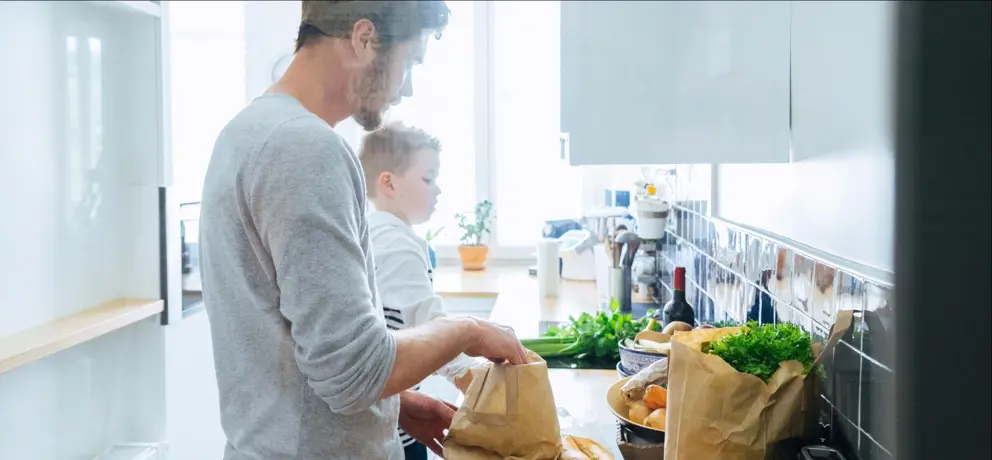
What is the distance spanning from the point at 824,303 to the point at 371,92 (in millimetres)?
587

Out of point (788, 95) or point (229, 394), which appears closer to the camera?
point (229, 394)

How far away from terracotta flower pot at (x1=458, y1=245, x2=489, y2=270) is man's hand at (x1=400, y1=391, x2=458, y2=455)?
230 cm

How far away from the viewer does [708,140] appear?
1265 mm

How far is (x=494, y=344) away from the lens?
3.07ft

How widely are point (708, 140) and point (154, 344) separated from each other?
133 cm

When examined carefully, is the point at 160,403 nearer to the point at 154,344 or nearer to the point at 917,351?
the point at 154,344

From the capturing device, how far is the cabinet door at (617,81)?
49.4 inches

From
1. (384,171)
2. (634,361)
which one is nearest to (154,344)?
(384,171)

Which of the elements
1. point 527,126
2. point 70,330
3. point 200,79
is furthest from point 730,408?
point 527,126

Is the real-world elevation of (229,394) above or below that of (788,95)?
below

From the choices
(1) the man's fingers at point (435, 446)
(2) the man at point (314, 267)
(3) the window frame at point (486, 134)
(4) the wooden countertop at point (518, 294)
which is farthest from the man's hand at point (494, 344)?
(3) the window frame at point (486, 134)

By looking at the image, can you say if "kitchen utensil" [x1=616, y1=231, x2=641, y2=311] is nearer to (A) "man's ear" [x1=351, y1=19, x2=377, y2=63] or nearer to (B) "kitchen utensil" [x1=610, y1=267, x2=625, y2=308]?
(B) "kitchen utensil" [x1=610, y1=267, x2=625, y2=308]

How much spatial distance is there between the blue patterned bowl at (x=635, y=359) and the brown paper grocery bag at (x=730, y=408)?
54cm

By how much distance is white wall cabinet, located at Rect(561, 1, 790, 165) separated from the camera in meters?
1.23
